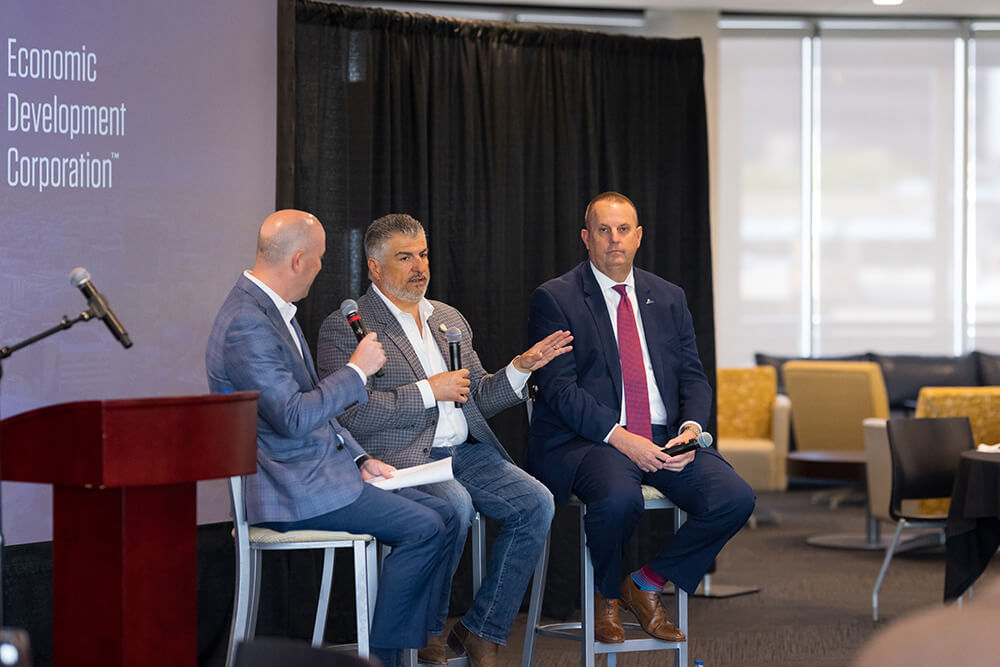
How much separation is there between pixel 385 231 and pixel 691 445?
1.22m

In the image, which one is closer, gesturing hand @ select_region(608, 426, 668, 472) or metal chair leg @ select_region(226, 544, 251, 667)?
metal chair leg @ select_region(226, 544, 251, 667)

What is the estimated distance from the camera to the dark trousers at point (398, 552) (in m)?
3.34

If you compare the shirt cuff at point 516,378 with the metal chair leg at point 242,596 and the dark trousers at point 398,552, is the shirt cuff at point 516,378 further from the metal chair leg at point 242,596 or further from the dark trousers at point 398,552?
the metal chair leg at point 242,596

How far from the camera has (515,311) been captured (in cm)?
511

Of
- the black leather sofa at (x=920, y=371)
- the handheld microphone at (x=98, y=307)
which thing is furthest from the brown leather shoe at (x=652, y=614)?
the black leather sofa at (x=920, y=371)

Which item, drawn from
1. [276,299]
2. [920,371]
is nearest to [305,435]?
[276,299]

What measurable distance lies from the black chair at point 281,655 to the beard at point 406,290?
2273 mm

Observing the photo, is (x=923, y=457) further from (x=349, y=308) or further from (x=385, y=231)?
(x=349, y=308)

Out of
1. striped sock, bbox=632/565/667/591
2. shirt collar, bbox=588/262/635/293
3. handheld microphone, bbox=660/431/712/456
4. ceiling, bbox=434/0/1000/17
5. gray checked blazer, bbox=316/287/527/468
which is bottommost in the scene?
striped sock, bbox=632/565/667/591

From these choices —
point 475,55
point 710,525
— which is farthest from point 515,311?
point 710,525

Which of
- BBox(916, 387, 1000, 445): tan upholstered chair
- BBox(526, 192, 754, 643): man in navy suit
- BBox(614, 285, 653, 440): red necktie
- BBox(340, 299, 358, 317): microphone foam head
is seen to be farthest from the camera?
BBox(916, 387, 1000, 445): tan upholstered chair

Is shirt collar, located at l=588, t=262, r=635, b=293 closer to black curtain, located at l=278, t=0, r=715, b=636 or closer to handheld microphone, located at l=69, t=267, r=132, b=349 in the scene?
black curtain, located at l=278, t=0, r=715, b=636

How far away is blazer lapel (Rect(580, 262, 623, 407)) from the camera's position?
4.02 m

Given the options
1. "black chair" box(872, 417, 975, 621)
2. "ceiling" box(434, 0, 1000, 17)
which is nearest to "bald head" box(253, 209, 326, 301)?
"black chair" box(872, 417, 975, 621)
